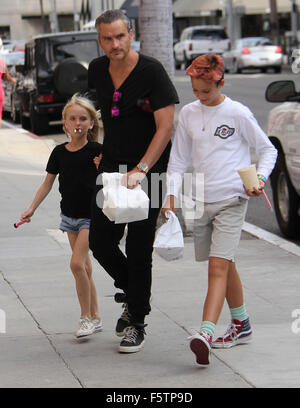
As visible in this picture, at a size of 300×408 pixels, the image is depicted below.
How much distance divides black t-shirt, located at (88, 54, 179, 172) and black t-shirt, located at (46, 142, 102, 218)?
0.32 meters

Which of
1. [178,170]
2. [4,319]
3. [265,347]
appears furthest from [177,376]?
[4,319]

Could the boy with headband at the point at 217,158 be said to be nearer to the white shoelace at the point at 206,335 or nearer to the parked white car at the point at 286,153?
the white shoelace at the point at 206,335

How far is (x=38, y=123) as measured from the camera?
20219mm

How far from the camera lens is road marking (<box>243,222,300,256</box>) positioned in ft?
29.1

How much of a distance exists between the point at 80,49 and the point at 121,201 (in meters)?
14.4

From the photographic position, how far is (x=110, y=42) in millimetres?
5539

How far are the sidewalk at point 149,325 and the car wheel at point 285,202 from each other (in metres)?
0.38

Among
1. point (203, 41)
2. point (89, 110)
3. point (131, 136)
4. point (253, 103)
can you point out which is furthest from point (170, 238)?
point (203, 41)

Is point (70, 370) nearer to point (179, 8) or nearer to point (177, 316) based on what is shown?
point (177, 316)

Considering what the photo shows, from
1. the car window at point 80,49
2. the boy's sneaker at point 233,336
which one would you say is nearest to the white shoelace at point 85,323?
the boy's sneaker at point 233,336

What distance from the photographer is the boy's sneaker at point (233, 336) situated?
581cm

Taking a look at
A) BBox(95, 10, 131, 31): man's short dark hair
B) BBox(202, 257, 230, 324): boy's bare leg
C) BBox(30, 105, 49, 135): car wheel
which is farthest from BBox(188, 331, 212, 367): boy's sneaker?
BBox(30, 105, 49, 135): car wheel

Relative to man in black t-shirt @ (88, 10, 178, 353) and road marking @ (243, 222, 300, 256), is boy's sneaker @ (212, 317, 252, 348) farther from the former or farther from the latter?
road marking @ (243, 222, 300, 256)
